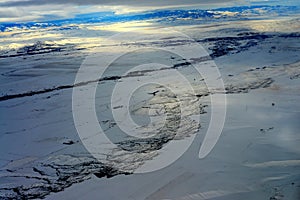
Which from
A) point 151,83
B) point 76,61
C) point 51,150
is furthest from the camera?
point 76,61

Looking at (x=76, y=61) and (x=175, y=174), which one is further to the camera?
(x=76, y=61)

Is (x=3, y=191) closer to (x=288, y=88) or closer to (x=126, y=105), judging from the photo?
(x=126, y=105)

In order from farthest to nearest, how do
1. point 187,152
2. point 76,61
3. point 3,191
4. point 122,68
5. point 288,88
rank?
point 76,61 < point 122,68 < point 288,88 < point 187,152 < point 3,191

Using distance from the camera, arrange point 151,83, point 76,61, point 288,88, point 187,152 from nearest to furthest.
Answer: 1. point 187,152
2. point 288,88
3. point 151,83
4. point 76,61

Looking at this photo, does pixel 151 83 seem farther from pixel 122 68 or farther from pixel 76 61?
→ pixel 76 61

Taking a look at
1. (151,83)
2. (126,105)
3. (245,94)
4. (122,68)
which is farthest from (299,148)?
→ (122,68)

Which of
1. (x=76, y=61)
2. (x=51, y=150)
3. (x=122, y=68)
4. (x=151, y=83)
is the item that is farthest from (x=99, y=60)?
(x=51, y=150)
